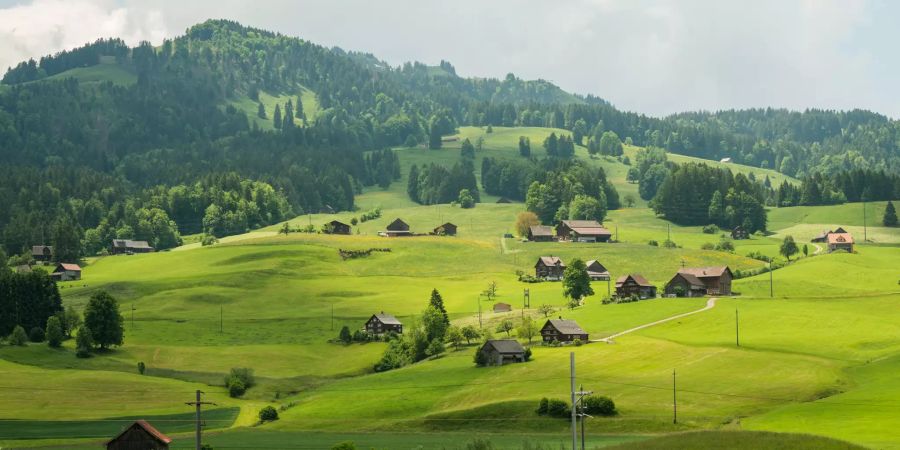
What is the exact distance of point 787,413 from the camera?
3634 inches

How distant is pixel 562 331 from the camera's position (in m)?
134

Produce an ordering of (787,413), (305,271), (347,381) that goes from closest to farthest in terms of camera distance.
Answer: (787,413), (347,381), (305,271)

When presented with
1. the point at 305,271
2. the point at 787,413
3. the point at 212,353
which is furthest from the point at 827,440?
the point at 305,271

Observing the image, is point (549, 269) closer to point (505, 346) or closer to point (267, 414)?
point (505, 346)

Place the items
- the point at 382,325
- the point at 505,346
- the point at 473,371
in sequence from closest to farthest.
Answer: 1. the point at 473,371
2. the point at 505,346
3. the point at 382,325

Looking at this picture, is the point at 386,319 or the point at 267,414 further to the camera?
the point at 386,319

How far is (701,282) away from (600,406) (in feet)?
235

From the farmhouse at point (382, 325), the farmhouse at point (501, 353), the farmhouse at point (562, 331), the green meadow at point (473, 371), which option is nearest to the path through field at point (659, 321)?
the green meadow at point (473, 371)

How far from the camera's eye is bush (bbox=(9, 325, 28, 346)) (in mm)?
140250

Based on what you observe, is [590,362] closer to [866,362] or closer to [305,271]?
[866,362]

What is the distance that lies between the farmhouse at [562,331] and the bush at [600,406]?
3502 cm

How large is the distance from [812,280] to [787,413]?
79.2 metres

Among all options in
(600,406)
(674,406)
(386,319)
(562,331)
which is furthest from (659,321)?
(600,406)

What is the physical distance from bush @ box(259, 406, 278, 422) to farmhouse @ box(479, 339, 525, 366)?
26306 millimetres
